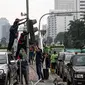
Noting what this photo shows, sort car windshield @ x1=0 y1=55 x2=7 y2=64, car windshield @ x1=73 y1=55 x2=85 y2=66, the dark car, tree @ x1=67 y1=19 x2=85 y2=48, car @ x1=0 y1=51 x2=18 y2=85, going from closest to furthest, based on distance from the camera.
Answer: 1. car @ x1=0 y1=51 x2=18 y2=85
2. car windshield @ x1=0 y1=55 x2=7 y2=64
3. the dark car
4. car windshield @ x1=73 y1=55 x2=85 y2=66
5. tree @ x1=67 y1=19 x2=85 y2=48

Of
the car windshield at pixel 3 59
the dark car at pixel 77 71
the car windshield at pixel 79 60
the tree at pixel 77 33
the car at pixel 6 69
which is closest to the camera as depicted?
the car at pixel 6 69

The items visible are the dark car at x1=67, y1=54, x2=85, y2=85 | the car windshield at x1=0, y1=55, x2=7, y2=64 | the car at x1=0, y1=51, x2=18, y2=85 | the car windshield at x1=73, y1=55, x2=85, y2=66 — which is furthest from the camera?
the car windshield at x1=73, y1=55, x2=85, y2=66

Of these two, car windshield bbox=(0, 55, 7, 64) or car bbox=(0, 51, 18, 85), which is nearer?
car bbox=(0, 51, 18, 85)

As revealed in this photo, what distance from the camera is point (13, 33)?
1827 centimetres

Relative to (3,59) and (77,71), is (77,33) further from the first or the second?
(3,59)

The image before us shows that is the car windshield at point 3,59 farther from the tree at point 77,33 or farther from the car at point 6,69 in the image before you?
the tree at point 77,33

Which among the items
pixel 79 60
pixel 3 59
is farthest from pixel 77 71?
pixel 3 59

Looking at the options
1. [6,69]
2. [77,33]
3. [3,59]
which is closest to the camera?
[6,69]

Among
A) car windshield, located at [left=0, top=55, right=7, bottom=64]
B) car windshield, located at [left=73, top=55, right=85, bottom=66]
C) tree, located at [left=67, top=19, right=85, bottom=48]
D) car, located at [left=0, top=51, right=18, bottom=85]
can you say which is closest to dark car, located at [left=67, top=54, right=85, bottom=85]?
car windshield, located at [left=73, top=55, right=85, bottom=66]

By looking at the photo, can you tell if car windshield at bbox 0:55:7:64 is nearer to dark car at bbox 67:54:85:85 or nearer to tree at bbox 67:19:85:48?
dark car at bbox 67:54:85:85

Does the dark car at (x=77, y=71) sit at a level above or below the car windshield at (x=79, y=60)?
below

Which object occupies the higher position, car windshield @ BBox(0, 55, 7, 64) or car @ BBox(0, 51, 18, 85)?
car windshield @ BBox(0, 55, 7, 64)

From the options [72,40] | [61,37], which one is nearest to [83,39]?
[72,40]

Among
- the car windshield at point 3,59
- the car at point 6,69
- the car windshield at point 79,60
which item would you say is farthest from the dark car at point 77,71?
the car windshield at point 3,59
